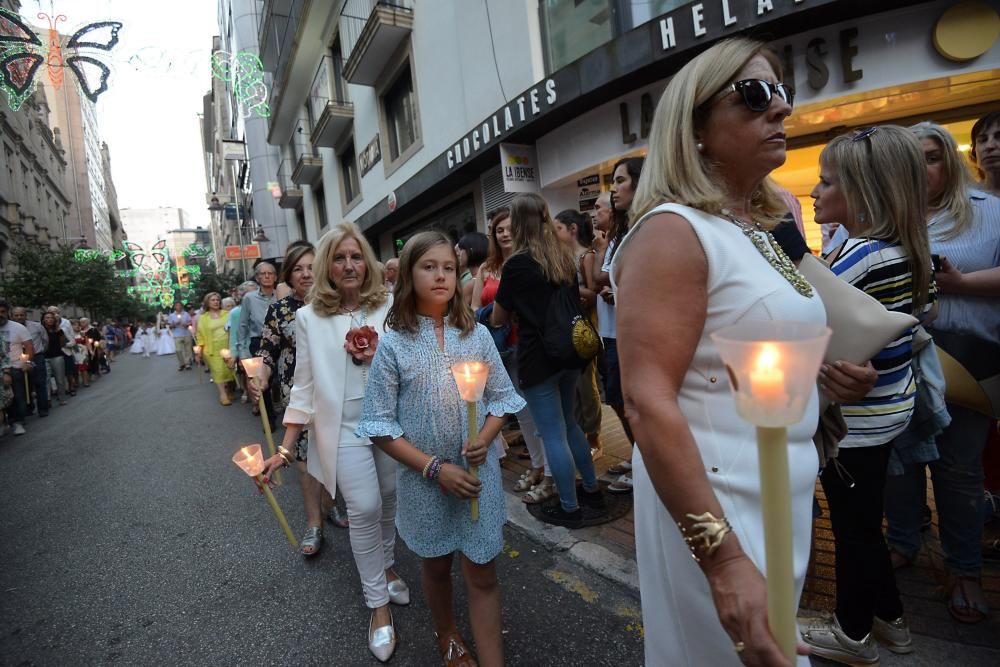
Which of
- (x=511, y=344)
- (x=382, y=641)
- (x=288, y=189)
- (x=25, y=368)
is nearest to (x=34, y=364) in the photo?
(x=25, y=368)

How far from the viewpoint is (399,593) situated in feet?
9.27

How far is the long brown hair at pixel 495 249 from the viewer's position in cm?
398

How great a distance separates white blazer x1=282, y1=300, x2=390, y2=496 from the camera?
263 centimetres

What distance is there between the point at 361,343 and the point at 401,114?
11839 millimetres

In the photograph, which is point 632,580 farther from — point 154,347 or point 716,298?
point 154,347

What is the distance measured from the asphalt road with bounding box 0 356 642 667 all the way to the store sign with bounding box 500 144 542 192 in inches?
222

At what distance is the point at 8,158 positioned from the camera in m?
25.3

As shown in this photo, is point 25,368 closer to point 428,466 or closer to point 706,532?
point 428,466

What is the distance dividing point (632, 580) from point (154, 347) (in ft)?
105

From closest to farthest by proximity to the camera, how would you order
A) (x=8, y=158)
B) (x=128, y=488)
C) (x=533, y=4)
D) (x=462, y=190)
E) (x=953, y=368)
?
(x=953, y=368) → (x=128, y=488) → (x=533, y=4) → (x=462, y=190) → (x=8, y=158)

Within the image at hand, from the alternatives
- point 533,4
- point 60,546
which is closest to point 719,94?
point 60,546

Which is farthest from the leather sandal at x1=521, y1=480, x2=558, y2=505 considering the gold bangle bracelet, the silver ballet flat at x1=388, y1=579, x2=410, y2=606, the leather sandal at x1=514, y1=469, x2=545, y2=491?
the gold bangle bracelet

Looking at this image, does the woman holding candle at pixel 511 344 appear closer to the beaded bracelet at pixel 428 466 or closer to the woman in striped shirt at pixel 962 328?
the beaded bracelet at pixel 428 466

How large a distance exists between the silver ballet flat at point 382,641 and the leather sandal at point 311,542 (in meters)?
1.11
